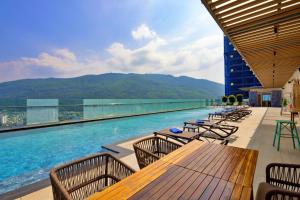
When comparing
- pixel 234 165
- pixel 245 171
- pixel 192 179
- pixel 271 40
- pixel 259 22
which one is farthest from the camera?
pixel 271 40

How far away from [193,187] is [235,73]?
54.9 meters

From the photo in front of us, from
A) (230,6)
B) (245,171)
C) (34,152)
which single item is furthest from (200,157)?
(34,152)

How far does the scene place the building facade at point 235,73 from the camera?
46562 mm

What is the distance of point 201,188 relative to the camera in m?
1.31

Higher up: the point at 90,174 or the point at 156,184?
the point at 156,184

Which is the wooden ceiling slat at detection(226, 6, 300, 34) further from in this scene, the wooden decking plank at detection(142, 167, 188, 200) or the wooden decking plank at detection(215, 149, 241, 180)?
the wooden decking plank at detection(142, 167, 188, 200)

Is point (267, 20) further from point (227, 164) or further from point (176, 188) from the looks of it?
point (176, 188)

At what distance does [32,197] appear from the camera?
232 cm

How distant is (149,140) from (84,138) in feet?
16.6

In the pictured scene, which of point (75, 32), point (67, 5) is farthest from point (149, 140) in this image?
point (75, 32)

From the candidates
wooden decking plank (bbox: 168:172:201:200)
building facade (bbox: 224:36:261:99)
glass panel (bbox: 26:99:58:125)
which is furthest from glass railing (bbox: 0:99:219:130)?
building facade (bbox: 224:36:261:99)

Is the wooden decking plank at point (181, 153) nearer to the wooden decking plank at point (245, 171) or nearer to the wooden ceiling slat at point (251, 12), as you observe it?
the wooden decking plank at point (245, 171)

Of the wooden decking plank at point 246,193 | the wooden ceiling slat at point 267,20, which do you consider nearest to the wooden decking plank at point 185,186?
the wooden decking plank at point 246,193

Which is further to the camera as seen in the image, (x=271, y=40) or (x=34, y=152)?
(x=34, y=152)
